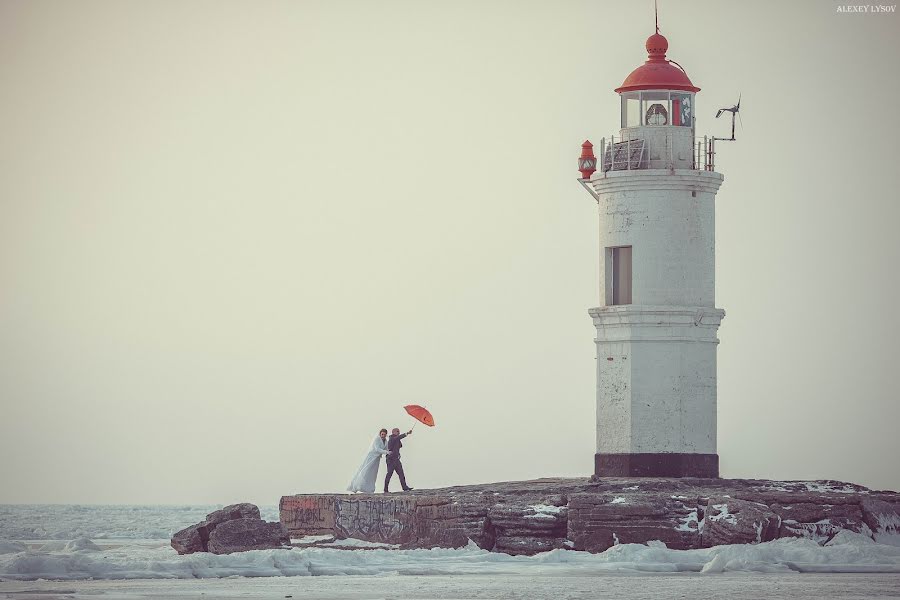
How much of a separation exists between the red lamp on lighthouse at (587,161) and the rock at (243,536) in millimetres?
8282

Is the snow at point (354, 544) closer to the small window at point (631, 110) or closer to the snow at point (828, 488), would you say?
the snow at point (828, 488)

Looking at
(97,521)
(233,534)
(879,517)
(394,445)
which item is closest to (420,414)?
(394,445)

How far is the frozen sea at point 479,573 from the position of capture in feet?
69.9

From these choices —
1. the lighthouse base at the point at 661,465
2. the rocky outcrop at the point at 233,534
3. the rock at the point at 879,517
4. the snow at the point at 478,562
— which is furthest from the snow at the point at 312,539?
the rock at the point at 879,517

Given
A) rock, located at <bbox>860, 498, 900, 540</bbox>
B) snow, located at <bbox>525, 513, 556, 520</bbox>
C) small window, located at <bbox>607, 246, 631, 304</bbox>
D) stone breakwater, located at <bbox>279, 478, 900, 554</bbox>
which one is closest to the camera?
stone breakwater, located at <bbox>279, 478, 900, 554</bbox>

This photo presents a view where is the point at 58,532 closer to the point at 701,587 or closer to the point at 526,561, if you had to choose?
the point at 526,561

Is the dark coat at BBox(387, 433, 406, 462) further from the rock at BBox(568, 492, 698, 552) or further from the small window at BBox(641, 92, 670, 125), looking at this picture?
the small window at BBox(641, 92, 670, 125)

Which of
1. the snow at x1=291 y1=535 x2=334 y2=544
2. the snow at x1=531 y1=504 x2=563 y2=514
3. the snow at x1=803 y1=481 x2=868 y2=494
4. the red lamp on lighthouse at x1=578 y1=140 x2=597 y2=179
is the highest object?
the red lamp on lighthouse at x1=578 y1=140 x2=597 y2=179

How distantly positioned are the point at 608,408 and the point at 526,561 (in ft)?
20.1

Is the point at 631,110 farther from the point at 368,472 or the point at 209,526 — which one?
the point at 209,526

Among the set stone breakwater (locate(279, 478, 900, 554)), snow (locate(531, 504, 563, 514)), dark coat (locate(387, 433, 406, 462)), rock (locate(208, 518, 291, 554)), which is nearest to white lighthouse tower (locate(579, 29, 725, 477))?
stone breakwater (locate(279, 478, 900, 554))

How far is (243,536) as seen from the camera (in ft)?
92.1

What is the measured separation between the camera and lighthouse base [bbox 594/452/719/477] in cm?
3080

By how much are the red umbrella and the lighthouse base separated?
3.23 metres
